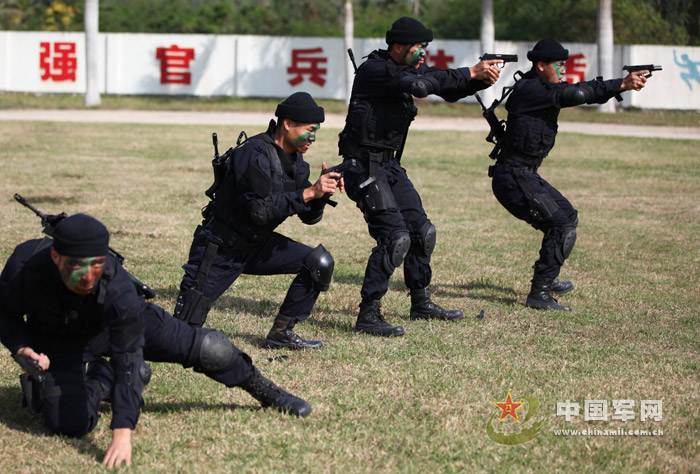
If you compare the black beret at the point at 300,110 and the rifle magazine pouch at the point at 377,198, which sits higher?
the black beret at the point at 300,110

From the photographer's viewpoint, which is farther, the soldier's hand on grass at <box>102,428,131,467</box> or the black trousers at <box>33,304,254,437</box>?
Result: the black trousers at <box>33,304,254,437</box>

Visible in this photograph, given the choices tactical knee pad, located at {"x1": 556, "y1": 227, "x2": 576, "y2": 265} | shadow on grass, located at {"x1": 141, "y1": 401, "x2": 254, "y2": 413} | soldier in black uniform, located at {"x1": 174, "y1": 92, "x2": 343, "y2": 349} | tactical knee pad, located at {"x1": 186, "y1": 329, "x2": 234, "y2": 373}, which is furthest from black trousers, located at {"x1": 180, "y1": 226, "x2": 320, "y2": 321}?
tactical knee pad, located at {"x1": 556, "y1": 227, "x2": 576, "y2": 265}

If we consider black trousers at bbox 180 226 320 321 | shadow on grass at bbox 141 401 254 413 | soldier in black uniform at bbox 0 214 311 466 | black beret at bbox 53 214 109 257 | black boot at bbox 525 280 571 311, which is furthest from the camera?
black boot at bbox 525 280 571 311

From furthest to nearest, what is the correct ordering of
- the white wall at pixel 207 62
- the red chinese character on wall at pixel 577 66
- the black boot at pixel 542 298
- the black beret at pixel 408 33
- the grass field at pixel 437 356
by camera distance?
the white wall at pixel 207 62
the red chinese character on wall at pixel 577 66
the black boot at pixel 542 298
the black beret at pixel 408 33
the grass field at pixel 437 356

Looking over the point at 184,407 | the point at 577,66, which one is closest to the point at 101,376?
the point at 184,407

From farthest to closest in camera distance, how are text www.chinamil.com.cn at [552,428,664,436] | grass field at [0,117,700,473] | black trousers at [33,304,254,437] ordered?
text www.chinamil.com.cn at [552,428,664,436] → black trousers at [33,304,254,437] → grass field at [0,117,700,473]

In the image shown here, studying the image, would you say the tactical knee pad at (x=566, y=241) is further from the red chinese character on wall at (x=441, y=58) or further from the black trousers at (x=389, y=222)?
the red chinese character on wall at (x=441, y=58)

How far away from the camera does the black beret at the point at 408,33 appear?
6898 mm

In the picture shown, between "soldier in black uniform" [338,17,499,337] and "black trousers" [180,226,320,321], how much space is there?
685mm

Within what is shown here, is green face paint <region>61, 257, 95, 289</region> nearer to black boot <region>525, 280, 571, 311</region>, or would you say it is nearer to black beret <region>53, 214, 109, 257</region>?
black beret <region>53, 214, 109, 257</region>

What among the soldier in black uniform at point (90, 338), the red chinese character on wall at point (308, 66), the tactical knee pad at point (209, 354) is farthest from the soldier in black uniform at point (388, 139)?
the red chinese character on wall at point (308, 66)

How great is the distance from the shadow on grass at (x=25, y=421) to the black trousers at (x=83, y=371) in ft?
0.21

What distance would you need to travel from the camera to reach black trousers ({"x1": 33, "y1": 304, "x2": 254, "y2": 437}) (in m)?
4.87

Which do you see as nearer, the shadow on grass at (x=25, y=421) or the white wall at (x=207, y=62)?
the shadow on grass at (x=25, y=421)
